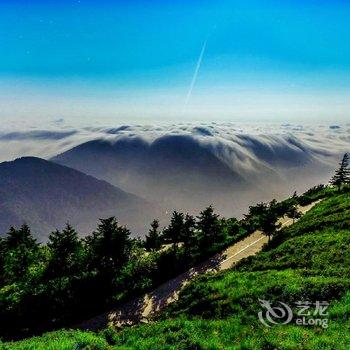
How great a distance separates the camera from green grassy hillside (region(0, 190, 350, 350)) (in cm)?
2084

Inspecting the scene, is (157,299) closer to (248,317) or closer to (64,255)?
(64,255)

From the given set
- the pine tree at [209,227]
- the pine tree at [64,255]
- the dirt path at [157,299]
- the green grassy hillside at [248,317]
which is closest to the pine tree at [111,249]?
the pine tree at [64,255]

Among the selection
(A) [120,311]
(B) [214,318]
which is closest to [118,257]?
(A) [120,311]

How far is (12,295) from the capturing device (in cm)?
4516

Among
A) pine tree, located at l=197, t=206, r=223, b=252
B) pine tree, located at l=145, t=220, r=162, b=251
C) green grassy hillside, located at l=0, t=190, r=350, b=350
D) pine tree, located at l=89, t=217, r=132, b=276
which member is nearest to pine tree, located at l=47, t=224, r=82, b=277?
pine tree, located at l=89, t=217, r=132, b=276

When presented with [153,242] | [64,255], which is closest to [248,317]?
[64,255]

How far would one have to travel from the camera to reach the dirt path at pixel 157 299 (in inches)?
1622

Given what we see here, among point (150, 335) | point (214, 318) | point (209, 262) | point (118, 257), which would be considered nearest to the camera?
point (150, 335)

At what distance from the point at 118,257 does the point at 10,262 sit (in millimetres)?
21777

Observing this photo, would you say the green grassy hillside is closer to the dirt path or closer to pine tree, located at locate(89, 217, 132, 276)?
the dirt path

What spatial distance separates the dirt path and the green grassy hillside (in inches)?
239

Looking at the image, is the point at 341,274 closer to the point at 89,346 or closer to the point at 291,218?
the point at 89,346

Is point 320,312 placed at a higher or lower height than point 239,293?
higher

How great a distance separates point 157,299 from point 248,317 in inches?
899
